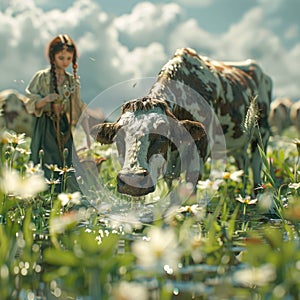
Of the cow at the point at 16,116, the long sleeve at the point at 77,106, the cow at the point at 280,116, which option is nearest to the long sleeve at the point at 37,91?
the long sleeve at the point at 77,106

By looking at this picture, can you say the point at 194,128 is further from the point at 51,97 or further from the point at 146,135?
the point at 51,97

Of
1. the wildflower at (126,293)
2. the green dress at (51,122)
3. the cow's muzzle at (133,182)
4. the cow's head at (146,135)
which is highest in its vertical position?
the green dress at (51,122)

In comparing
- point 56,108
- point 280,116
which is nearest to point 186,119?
point 56,108

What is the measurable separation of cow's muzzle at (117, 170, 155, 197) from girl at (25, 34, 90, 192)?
2366mm

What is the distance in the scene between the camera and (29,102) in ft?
23.0

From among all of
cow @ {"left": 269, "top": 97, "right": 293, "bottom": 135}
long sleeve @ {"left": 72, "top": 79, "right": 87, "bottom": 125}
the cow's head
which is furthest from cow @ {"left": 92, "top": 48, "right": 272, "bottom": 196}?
cow @ {"left": 269, "top": 97, "right": 293, "bottom": 135}

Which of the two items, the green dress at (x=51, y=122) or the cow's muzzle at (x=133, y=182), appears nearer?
the cow's muzzle at (x=133, y=182)

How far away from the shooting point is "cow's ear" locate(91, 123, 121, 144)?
520cm

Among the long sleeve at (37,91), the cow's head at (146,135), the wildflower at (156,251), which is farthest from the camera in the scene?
the long sleeve at (37,91)

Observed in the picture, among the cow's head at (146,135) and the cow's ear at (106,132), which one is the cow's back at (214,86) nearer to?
the cow's head at (146,135)

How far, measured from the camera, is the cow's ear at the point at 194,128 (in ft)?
17.8

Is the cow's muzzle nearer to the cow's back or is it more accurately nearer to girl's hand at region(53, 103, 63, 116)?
the cow's back

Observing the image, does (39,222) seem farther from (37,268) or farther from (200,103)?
(200,103)

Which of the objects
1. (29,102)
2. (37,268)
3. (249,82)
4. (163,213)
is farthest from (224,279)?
(249,82)
